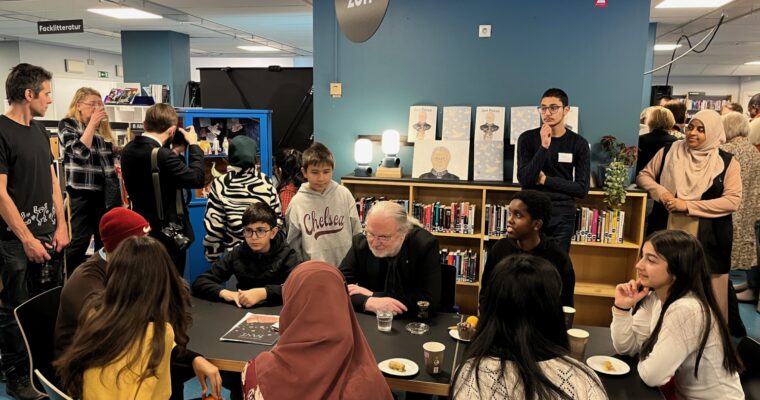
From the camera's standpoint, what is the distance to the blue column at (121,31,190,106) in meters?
8.88

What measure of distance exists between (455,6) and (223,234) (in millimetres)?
2690

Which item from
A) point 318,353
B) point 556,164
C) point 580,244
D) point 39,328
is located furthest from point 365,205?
point 318,353

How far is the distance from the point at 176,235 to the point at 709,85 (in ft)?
52.7

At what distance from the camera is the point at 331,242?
10.8 ft

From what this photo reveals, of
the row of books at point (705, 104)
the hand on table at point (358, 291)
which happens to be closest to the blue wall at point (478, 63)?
the hand on table at point (358, 291)

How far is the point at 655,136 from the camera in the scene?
4617 mm

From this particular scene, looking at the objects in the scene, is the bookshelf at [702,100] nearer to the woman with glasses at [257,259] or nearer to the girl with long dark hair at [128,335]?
the woman with glasses at [257,259]

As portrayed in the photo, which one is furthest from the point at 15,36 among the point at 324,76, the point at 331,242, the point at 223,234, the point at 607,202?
the point at 607,202

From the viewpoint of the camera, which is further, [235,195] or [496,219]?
[496,219]

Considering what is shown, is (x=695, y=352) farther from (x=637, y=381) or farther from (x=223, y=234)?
(x=223, y=234)

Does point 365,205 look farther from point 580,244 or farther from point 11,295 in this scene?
point 11,295

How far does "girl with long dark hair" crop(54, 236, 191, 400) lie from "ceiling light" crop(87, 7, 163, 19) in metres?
6.04

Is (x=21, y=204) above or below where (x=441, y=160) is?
below

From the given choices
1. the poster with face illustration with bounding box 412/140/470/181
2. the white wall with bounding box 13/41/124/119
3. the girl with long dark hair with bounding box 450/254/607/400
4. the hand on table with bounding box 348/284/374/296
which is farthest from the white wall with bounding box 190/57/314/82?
the girl with long dark hair with bounding box 450/254/607/400
